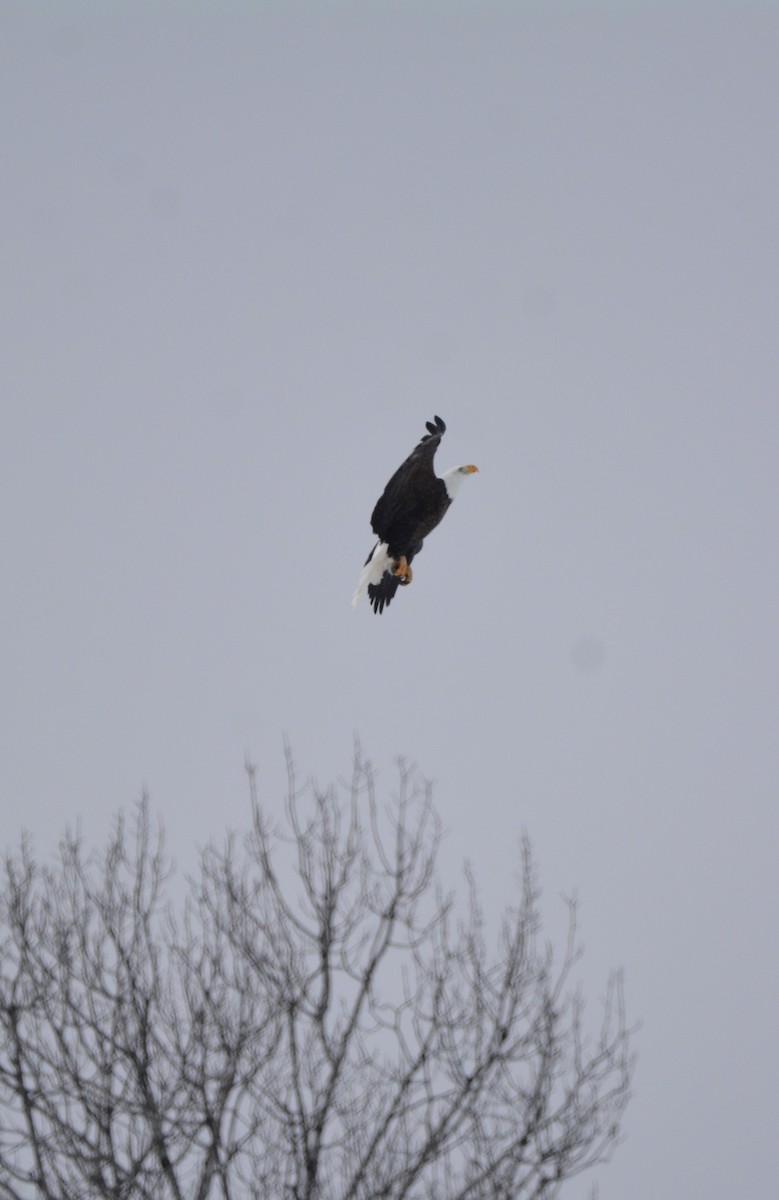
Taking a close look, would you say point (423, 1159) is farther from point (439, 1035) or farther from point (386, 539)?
point (386, 539)

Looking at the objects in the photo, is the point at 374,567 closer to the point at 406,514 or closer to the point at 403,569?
the point at 403,569

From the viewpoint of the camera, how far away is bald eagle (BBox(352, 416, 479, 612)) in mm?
9938

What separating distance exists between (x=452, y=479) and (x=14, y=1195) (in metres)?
6.37

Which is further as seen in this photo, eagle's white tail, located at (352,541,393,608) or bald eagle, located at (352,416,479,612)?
eagle's white tail, located at (352,541,393,608)

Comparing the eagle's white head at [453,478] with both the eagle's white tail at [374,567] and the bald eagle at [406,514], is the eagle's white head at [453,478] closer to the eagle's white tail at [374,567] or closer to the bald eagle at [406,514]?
the bald eagle at [406,514]

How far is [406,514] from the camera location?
10164 mm

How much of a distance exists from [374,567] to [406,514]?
57 centimetres

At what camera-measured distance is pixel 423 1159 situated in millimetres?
5078

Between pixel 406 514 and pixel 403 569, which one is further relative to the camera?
pixel 403 569

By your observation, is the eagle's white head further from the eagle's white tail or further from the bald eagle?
the eagle's white tail

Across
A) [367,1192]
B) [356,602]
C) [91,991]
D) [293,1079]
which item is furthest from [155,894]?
[356,602]

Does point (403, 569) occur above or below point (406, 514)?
below

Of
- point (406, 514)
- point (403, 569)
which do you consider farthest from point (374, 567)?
point (406, 514)

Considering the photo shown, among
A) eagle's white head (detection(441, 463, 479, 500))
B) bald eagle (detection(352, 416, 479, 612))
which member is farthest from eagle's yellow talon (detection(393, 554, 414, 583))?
eagle's white head (detection(441, 463, 479, 500))
